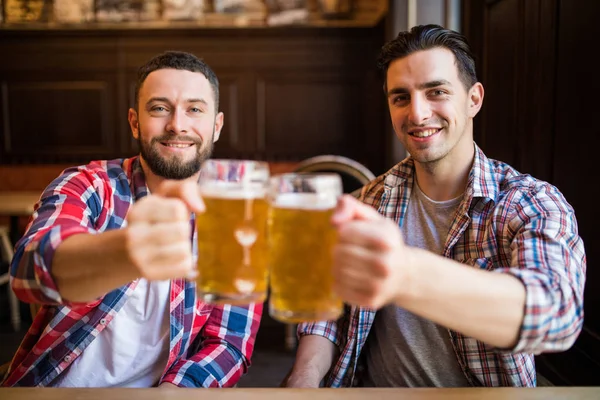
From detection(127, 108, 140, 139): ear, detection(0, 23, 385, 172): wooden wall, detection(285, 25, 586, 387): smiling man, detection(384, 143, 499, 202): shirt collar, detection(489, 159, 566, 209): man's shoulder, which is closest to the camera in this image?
detection(285, 25, 586, 387): smiling man

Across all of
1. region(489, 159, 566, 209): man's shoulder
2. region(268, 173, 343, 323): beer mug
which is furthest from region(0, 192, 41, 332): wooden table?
region(268, 173, 343, 323): beer mug

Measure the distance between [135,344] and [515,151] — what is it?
1851mm

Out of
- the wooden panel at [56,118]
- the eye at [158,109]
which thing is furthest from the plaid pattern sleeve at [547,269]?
the wooden panel at [56,118]

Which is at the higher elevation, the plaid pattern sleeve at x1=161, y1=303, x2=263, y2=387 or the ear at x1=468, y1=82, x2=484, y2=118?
the ear at x1=468, y1=82, x2=484, y2=118

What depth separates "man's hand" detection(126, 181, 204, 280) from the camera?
0.70 m

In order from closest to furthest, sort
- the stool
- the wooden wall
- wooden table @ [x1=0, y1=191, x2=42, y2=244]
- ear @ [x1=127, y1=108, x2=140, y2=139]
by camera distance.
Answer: ear @ [x1=127, y1=108, x2=140, y2=139], wooden table @ [x1=0, y1=191, x2=42, y2=244], the stool, the wooden wall

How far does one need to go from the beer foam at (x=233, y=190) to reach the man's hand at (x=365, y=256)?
120 millimetres

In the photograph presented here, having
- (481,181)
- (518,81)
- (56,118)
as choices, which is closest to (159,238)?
(481,181)

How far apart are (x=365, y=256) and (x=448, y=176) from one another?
87cm

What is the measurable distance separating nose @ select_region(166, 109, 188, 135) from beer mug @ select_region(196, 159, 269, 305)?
78cm

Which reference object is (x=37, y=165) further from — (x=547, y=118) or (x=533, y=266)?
(x=533, y=266)

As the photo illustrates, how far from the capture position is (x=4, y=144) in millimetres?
4539

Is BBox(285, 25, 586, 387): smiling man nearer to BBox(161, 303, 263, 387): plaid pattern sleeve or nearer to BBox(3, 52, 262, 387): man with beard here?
BBox(161, 303, 263, 387): plaid pattern sleeve

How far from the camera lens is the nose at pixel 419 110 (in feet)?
4.64
